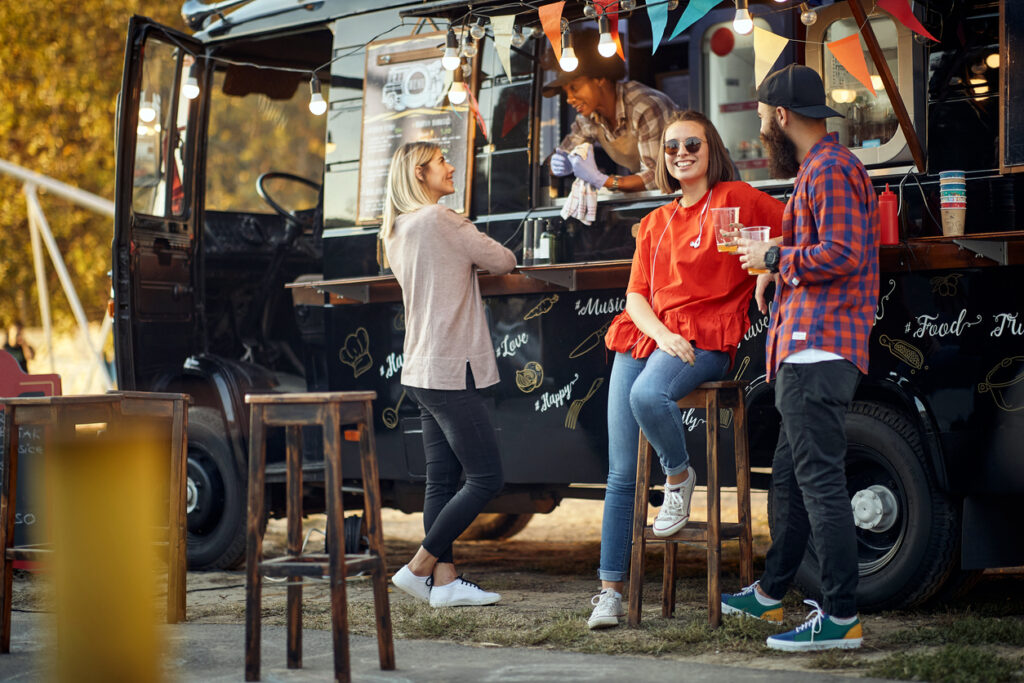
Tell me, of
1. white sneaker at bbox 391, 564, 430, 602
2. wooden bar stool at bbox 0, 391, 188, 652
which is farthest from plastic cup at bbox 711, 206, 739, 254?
wooden bar stool at bbox 0, 391, 188, 652

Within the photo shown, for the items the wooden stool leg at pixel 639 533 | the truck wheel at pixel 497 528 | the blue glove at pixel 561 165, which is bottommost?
the truck wheel at pixel 497 528

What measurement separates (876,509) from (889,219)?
1154mm

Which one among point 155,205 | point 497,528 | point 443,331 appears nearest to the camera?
point 443,331

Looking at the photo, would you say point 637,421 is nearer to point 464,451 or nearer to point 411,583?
point 464,451

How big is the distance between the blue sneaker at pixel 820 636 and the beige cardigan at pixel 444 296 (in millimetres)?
1579

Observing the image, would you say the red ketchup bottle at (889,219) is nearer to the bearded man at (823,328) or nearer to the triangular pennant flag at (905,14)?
the bearded man at (823,328)

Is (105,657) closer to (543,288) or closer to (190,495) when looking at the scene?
(543,288)

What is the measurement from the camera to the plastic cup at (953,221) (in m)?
4.64

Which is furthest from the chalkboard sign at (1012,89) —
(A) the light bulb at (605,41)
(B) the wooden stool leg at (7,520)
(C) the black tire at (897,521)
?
(B) the wooden stool leg at (7,520)

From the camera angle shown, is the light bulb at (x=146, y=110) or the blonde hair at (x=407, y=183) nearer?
the blonde hair at (x=407, y=183)

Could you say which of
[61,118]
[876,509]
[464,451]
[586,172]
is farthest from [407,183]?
[61,118]

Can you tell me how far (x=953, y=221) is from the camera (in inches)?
183

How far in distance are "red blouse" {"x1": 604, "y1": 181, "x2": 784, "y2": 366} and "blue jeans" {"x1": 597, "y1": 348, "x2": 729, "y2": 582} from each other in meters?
0.08

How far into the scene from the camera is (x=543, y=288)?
18.6ft
